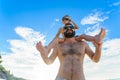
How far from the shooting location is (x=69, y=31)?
7.05m

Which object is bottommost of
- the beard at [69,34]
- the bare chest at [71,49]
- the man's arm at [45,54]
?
the man's arm at [45,54]

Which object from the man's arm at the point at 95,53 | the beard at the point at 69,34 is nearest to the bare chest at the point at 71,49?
the man's arm at the point at 95,53

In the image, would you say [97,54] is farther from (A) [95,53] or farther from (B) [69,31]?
(B) [69,31]

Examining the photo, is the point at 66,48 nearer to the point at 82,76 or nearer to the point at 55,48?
the point at 55,48

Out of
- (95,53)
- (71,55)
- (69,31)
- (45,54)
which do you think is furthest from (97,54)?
(45,54)

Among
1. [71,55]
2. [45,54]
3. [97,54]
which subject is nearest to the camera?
[45,54]

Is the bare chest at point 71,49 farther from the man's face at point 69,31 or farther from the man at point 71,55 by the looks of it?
the man's face at point 69,31

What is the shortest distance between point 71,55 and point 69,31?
0.61 metres

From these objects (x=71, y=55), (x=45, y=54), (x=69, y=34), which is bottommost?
(x=45, y=54)

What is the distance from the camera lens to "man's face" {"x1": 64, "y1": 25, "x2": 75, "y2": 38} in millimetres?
7034

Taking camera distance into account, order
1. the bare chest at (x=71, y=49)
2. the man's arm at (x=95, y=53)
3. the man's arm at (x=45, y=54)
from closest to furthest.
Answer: the man's arm at (x=45, y=54), the man's arm at (x=95, y=53), the bare chest at (x=71, y=49)

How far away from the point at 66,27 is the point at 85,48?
0.69m

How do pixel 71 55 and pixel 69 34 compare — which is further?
pixel 71 55

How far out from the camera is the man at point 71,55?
7066 mm
